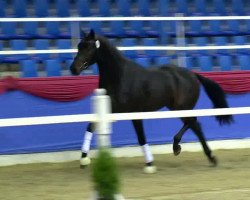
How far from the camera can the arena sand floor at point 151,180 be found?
283 inches

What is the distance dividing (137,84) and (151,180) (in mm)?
1627

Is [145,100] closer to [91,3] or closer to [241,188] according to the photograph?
[241,188]

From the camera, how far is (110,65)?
8891mm

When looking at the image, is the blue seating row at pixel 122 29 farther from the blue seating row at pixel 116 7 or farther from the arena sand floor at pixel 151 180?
the arena sand floor at pixel 151 180

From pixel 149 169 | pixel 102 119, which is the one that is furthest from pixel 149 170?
pixel 102 119

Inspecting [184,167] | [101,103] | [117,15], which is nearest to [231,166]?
[184,167]

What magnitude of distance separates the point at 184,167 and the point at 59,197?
3014 millimetres

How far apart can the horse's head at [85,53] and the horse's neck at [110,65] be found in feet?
0.46

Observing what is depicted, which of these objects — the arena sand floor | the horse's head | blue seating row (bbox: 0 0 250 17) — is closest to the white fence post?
the arena sand floor

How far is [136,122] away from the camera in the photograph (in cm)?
905

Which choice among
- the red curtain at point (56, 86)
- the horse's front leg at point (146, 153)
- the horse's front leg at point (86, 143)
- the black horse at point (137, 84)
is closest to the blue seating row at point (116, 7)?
the red curtain at point (56, 86)

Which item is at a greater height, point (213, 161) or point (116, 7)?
point (116, 7)

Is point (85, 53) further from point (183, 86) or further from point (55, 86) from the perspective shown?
point (183, 86)

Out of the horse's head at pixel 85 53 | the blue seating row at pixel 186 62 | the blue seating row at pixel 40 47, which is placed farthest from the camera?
the blue seating row at pixel 40 47
